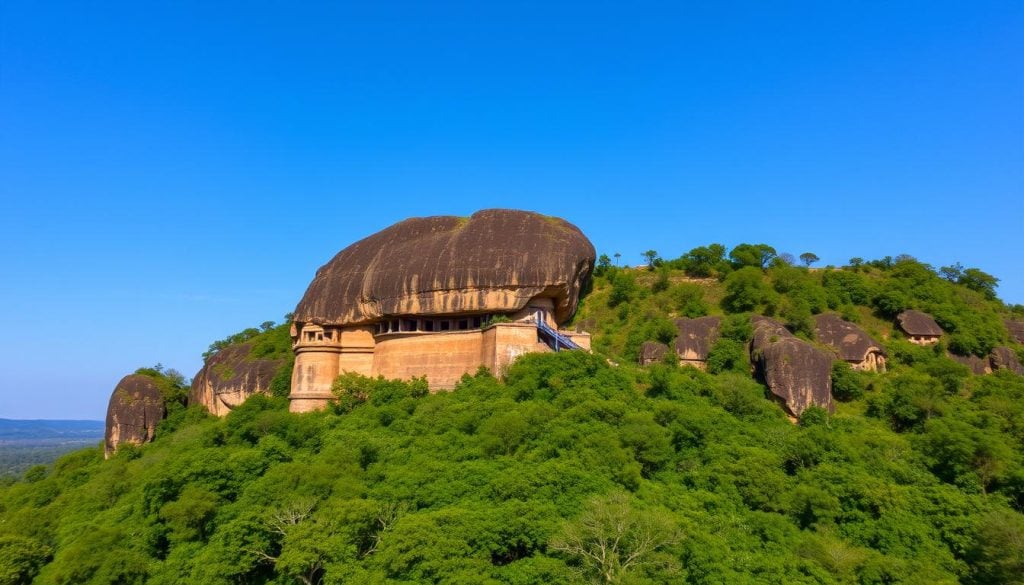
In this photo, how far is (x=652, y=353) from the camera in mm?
30766

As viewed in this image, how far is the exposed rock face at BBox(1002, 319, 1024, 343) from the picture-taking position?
111 feet

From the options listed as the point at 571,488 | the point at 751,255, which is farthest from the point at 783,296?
the point at 571,488

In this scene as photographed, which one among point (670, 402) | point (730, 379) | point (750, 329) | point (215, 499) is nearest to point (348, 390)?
point (215, 499)

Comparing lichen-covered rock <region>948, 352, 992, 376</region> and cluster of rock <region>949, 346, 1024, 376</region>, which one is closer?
cluster of rock <region>949, 346, 1024, 376</region>

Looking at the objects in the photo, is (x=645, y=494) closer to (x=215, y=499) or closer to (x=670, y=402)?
(x=670, y=402)

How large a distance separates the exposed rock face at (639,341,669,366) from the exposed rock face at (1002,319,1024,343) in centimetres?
1851

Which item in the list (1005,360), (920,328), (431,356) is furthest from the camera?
(920,328)

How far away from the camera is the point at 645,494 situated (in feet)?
56.9

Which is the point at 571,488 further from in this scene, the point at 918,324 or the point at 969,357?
the point at 918,324

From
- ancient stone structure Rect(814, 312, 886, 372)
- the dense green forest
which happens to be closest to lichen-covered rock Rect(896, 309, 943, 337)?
the dense green forest

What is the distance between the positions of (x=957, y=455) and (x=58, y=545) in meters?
28.3

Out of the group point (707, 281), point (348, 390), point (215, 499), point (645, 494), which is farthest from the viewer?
point (707, 281)

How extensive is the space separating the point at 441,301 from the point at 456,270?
1401mm

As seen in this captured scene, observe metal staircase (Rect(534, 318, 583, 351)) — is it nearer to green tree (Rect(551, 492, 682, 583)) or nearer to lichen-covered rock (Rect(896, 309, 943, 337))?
green tree (Rect(551, 492, 682, 583))
